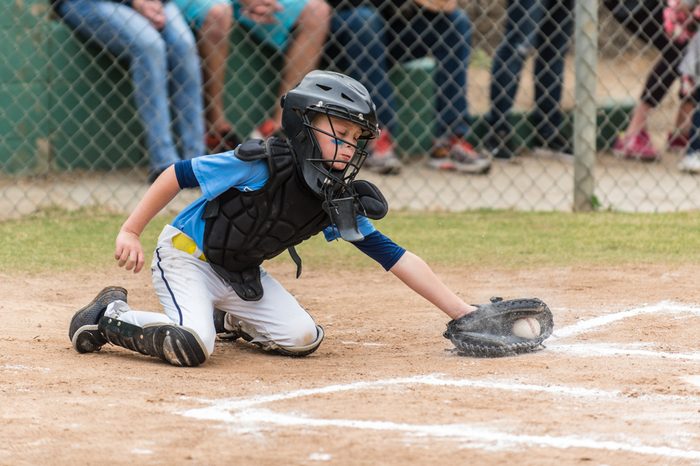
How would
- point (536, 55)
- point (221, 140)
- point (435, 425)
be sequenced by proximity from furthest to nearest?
1. point (536, 55)
2. point (221, 140)
3. point (435, 425)

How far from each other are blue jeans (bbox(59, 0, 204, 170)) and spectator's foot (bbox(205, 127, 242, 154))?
310 millimetres

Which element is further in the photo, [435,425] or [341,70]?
[341,70]

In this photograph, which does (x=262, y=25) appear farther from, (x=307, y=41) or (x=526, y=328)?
(x=526, y=328)

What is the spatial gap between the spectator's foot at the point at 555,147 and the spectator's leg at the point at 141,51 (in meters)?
2.91

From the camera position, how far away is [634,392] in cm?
380

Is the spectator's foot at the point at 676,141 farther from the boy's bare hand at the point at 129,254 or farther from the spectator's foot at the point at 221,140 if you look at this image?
the boy's bare hand at the point at 129,254

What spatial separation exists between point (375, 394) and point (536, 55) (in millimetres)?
6020

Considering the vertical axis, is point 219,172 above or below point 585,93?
above

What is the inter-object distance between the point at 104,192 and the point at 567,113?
12.4 ft

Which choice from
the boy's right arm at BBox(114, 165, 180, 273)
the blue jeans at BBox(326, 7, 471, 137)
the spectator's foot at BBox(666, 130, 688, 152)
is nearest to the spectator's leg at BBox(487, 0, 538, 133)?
the blue jeans at BBox(326, 7, 471, 137)

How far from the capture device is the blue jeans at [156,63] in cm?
789

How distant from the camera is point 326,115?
4223 millimetres

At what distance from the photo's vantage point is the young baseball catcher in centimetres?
424

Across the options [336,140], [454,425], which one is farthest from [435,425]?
[336,140]
